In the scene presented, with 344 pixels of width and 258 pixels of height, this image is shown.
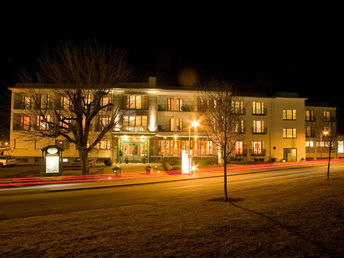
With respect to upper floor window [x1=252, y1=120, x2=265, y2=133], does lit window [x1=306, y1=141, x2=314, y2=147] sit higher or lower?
lower

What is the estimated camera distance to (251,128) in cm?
3931

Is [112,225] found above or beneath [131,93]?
beneath

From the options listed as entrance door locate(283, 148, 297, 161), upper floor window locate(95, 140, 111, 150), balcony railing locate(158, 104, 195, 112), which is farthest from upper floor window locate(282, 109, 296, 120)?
upper floor window locate(95, 140, 111, 150)

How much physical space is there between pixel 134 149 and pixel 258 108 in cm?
2007

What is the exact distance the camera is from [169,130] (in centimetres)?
3603

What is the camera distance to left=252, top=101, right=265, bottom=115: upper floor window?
39.8 metres

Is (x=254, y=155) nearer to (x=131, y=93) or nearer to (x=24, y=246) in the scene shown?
(x=131, y=93)

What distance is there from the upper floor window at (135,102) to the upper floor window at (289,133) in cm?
2218

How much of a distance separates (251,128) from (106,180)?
25.9 m

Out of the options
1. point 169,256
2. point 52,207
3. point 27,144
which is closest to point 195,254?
point 169,256

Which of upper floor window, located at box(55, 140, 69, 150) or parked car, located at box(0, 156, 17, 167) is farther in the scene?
upper floor window, located at box(55, 140, 69, 150)

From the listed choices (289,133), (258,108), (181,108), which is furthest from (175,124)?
(289,133)

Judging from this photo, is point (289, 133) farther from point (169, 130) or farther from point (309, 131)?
point (169, 130)

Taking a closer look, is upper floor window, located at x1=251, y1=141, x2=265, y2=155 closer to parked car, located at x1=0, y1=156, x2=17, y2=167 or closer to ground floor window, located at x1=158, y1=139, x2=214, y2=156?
ground floor window, located at x1=158, y1=139, x2=214, y2=156
